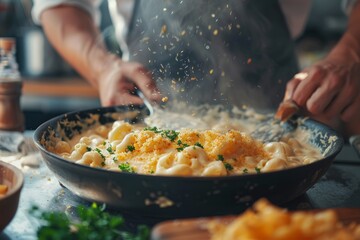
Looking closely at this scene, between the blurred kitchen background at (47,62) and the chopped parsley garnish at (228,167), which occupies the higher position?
the chopped parsley garnish at (228,167)

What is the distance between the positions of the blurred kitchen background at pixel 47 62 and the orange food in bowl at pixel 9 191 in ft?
7.66

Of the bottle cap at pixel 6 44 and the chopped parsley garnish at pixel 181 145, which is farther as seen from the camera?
the bottle cap at pixel 6 44

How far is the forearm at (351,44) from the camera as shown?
216 cm

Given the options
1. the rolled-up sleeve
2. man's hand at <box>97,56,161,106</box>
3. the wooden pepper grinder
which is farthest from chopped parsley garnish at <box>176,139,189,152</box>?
the rolled-up sleeve

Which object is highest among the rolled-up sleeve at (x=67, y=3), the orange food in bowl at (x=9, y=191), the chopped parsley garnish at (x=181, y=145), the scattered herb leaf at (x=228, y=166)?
the orange food in bowl at (x=9, y=191)

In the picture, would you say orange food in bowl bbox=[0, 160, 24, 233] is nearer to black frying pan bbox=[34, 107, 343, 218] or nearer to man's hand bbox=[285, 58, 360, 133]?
black frying pan bbox=[34, 107, 343, 218]

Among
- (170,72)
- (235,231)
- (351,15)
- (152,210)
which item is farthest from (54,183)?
(351,15)

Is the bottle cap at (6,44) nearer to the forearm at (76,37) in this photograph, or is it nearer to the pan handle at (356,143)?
the forearm at (76,37)

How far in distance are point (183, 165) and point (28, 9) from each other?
11.3 feet

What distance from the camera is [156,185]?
1074 mm

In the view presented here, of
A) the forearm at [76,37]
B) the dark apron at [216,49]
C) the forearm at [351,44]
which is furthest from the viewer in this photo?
the forearm at [76,37]

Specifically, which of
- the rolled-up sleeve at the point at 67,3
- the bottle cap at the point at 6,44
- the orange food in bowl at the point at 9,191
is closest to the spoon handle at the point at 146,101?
the bottle cap at the point at 6,44

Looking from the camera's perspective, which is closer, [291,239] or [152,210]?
[291,239]

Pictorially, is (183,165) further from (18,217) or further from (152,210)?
(18,217)
